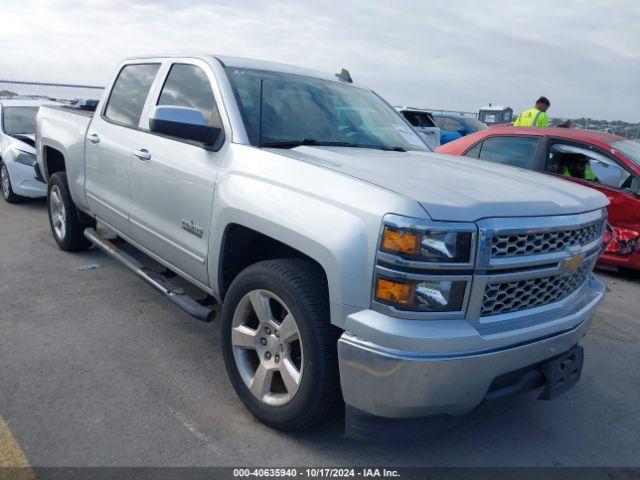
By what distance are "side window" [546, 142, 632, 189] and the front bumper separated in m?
4.30

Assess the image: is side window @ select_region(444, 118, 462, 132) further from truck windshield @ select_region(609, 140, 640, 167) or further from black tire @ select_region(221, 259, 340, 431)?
black tire @ select_region(221, 259, 340, 431)

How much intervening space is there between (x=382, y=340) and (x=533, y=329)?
0.75m

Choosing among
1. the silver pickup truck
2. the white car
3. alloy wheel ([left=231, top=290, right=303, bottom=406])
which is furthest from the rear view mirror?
the white car

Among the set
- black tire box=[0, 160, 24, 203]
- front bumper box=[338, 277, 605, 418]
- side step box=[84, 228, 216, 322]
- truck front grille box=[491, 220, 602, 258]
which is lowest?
black tire box=[0, 160, 24, 203]

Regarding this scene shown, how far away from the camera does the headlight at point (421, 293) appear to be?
2.17 metres

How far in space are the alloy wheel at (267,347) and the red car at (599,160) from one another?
4.51 metres

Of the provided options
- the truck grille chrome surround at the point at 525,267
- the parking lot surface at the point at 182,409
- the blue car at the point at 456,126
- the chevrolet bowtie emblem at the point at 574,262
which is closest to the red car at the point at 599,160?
the parking lot surface at the point at 182,409

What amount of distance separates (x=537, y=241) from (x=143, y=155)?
8.66ft

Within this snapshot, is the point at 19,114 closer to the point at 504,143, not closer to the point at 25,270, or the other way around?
the point at 25,270

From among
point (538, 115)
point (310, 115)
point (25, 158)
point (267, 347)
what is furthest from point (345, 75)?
point (538, 115)

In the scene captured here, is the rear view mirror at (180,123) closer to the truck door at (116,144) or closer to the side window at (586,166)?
the truck door at (116,144)

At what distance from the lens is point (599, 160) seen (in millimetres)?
6027

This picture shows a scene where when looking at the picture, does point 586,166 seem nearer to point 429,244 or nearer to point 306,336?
point 429,244

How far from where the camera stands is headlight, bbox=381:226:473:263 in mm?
2146
